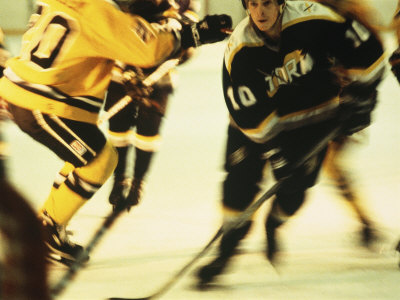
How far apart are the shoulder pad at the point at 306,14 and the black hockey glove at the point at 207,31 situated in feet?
0.67

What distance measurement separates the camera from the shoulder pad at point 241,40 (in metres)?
1.88

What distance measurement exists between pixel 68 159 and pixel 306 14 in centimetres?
83

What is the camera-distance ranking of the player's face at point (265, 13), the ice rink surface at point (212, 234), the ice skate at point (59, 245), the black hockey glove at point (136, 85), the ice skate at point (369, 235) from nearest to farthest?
the player's face at point (265, 13) → the ice rink surface at point (212, 234) → the ice skate at point (59, 245) → the ice skate at point (369, 235) → the black hockey glove at point (136, 85)

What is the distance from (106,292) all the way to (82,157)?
41 centimetres

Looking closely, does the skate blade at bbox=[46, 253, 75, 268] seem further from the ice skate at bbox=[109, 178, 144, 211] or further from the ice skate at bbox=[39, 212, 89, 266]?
the ice skate at bbox=[109, 178, 144, 211]

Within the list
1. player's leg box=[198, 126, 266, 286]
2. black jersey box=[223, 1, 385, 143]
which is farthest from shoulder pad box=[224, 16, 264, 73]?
player's leg box=[198, 126, 266, 286]

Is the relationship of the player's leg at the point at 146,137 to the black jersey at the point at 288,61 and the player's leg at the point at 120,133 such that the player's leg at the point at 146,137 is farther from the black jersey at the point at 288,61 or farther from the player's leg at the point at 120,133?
the black jersey at the point at 288,61

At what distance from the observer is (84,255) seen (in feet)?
7.28

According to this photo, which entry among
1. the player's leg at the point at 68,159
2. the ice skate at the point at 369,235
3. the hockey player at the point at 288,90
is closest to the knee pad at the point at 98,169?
the player's leg at the point at 68,159

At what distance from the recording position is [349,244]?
7.64ft

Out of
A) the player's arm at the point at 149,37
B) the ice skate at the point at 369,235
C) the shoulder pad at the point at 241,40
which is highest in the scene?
the shoulder pad at the point at 241,40

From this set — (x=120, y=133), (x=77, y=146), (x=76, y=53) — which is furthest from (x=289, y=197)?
(x=120, y=133)

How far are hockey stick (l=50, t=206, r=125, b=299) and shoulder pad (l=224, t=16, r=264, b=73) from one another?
0.78 metres

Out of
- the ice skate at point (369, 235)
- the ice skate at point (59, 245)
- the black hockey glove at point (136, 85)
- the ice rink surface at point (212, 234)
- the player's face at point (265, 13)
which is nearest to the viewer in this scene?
the player's face at point (265, 13)
